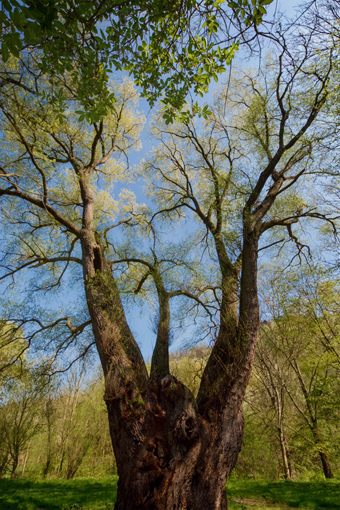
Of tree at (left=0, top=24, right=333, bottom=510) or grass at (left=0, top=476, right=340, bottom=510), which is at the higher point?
tree at (left=0, top=24, right=333, bottom=510)

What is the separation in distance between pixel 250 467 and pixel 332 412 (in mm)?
5080

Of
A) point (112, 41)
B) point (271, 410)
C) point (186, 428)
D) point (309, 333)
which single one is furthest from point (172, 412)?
point (271, 410)

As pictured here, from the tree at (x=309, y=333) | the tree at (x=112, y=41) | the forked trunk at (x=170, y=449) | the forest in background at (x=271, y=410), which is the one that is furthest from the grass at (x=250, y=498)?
the tree at (x=112, y=41)

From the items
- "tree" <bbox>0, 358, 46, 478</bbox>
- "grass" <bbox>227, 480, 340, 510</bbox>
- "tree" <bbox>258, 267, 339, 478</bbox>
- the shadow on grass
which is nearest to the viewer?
the shadow on grass

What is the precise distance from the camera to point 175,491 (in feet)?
9.02

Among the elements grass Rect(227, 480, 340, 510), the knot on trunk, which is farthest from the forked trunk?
grass Rect(227, 480, 340, 510)

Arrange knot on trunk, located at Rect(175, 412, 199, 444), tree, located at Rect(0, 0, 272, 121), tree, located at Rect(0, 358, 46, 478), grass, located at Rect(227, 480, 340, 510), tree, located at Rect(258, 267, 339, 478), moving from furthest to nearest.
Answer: tree, located at Rect(0, 358, 46, 478) < tree, located at Rect(258, 267, 339, 478) < grass, located at Rect(227, 480, 340, 510) < knot on trunk, located at Rect(175, 412, 199, 444) < tree, located at Rect(0, 0, 272, 121)

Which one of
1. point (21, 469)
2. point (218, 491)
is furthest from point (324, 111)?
point (21, 469)

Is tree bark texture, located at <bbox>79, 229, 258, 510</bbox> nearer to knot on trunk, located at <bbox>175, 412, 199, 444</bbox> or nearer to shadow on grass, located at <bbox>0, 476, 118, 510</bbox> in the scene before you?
knot on trunk, located at <bbox>175, 412, 199, 444</bbox>

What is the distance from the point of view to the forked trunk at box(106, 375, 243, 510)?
2.79 meters

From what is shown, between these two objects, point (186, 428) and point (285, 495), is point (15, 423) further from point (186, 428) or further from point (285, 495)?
point (186, 428)

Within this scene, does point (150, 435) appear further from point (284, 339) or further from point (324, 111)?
point (284, 339)

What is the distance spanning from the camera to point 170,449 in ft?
9.84

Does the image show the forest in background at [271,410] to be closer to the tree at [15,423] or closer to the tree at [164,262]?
the tree at [15,423]
